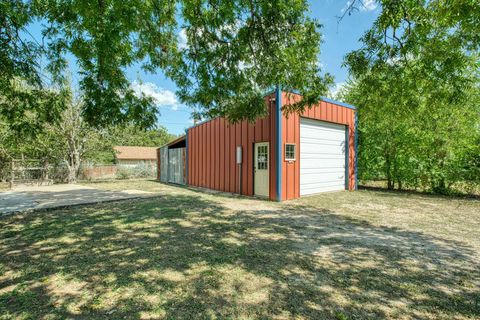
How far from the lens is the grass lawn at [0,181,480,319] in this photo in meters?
2.10

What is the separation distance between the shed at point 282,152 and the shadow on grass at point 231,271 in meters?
3.02

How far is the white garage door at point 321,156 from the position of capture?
8328 millimetres

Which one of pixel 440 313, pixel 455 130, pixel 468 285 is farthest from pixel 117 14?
pixel 455 130

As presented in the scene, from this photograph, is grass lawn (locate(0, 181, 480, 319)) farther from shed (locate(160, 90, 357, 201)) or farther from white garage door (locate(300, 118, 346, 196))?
white garage door (locate(300, 118, 346, 196))

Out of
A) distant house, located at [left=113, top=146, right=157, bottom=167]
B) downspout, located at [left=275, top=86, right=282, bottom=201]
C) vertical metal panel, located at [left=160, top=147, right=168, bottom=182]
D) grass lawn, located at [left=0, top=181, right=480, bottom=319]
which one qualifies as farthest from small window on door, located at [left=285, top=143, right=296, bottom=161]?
distant house, located at [left=113, top=146, right=157, bottom=167]

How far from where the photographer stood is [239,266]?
9.53 feet

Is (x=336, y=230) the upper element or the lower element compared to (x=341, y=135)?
lower

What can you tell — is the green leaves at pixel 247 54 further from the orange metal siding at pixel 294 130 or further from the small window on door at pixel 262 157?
the small window on door at pixel 262 157

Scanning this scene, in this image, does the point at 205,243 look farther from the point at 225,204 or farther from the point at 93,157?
the point at 93,157

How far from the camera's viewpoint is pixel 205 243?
3709mm

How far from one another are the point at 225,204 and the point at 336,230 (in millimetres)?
3363

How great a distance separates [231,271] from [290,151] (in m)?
5.52

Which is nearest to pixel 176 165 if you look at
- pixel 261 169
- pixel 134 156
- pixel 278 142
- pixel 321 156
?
pixel 261 169

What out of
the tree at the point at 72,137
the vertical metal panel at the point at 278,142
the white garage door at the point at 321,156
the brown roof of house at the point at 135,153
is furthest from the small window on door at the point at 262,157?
the brown roof of house at the point at 135,153
